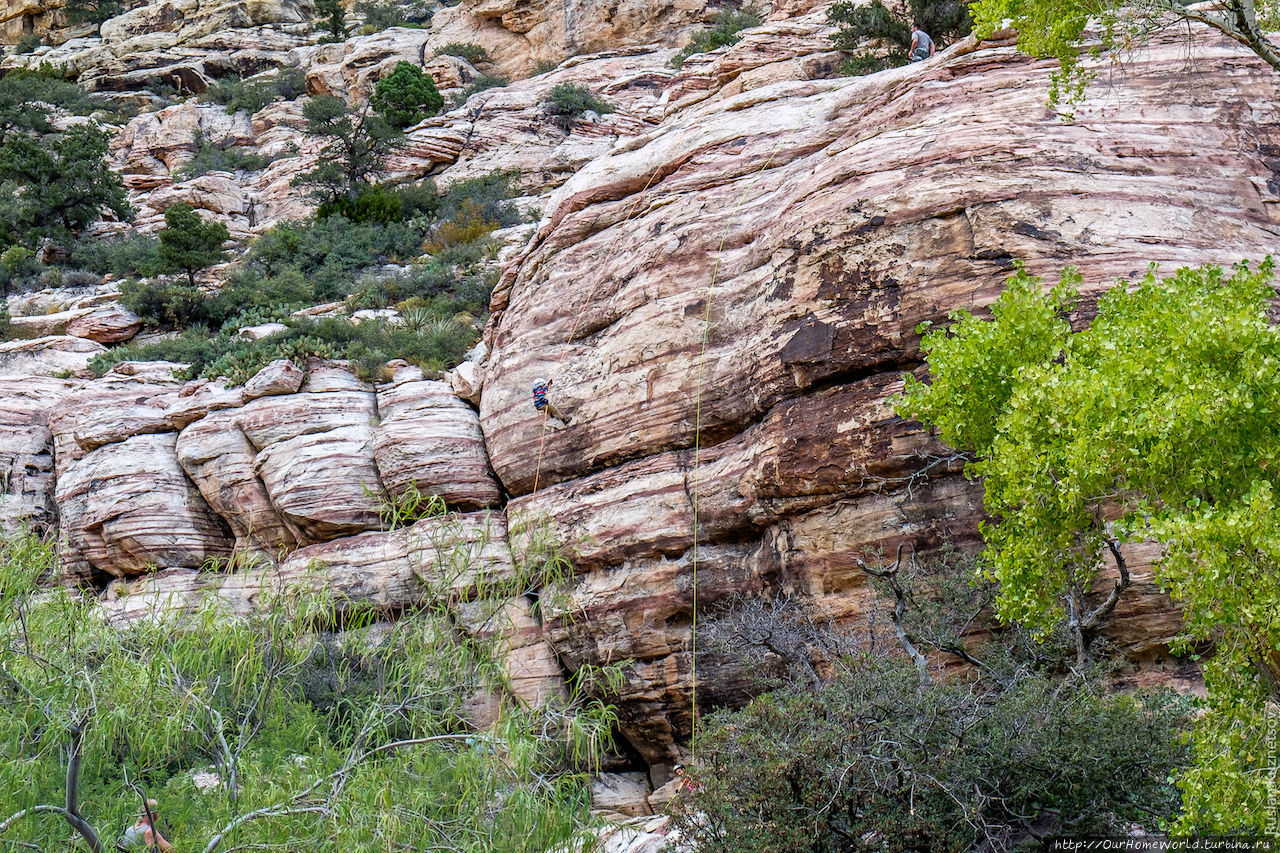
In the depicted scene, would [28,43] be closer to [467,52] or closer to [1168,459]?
[467,52]

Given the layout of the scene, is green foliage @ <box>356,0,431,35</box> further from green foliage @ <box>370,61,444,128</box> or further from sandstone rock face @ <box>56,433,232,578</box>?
sandstone rock face @ <box>56,433,232,578</box>

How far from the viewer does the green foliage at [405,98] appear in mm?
35062

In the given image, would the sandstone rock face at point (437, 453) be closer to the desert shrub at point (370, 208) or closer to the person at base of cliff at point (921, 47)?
the person at base of cliff at point (921, 47)

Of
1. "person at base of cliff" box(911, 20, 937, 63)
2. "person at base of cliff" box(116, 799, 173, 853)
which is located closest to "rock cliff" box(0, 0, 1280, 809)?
"person at base of cliff" box(116, 799, 173, 853)

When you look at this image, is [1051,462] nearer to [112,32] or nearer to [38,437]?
[38,437]

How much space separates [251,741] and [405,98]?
32148 millimetres

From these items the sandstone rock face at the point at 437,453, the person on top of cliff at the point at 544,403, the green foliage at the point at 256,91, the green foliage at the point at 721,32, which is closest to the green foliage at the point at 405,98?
the green foliage at the point at 721,32

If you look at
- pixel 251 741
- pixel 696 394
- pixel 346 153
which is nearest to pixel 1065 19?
pixel 696 394

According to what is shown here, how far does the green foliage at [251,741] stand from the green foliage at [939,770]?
1.40m

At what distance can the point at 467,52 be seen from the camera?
140ft

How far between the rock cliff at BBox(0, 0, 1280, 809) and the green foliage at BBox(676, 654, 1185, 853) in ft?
5.72

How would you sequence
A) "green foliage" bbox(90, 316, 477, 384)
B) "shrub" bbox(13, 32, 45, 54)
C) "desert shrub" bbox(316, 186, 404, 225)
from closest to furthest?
"green foliage" bbox(90, 316, 477, 384), "desert shrub" bbox(316, 186, 404, 225), "shrub" bbox(13, 32, 45, 54)

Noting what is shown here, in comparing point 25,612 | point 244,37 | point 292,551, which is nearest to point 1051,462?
point 25,612

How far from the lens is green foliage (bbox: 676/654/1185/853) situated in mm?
6930
